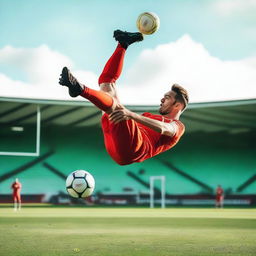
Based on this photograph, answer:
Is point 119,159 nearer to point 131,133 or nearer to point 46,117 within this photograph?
point 131,133

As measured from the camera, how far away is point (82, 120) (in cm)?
3203

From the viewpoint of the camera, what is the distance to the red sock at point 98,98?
5.10m

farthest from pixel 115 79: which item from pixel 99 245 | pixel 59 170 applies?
pixel 59 170

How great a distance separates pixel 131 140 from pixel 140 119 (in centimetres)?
59

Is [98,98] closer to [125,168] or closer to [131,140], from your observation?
[131,140]

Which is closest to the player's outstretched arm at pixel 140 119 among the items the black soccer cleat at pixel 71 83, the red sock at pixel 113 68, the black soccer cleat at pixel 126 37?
the black soccer cleat at pixel 71 83

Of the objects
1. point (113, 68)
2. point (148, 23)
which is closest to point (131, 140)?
point (113, 68)

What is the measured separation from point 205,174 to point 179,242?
26730 mm

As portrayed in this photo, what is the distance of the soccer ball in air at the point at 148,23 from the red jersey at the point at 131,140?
4.11 feet

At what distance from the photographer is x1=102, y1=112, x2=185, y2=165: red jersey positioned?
232 inches

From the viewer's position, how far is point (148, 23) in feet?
20.8

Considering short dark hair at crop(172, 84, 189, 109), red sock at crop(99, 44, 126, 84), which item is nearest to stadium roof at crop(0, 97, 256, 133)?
short dark hair at crop(172, 84, 189, 109)

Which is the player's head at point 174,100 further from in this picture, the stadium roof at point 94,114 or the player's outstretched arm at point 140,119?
the stadium roof at point 94,114

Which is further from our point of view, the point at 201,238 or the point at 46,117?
the point at 46,117
